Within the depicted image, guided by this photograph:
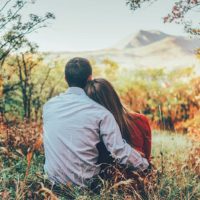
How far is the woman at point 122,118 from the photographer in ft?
14.2

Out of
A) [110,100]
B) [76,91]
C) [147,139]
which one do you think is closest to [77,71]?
[76,91]

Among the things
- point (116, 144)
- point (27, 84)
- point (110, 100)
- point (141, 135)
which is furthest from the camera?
point (27, 84)

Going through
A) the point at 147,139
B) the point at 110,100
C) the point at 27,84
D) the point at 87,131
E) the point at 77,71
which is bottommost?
the point at 27,84

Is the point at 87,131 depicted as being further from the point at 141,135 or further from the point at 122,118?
the point at 141,135

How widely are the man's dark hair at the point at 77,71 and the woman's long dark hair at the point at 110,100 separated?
0.27ft

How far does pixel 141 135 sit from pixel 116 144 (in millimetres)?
439

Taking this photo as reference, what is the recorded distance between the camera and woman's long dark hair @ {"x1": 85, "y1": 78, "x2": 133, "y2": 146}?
170 inches

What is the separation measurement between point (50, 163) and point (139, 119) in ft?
2.67

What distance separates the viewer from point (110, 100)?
4324mm

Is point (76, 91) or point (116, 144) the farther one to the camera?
point (76, 91)

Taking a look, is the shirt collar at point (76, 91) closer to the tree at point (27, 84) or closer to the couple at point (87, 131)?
the couple at point (87, 131)

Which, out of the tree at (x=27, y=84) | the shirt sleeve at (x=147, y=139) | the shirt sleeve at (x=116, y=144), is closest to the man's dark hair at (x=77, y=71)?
the shirt sleeve at (x=116, y=144)

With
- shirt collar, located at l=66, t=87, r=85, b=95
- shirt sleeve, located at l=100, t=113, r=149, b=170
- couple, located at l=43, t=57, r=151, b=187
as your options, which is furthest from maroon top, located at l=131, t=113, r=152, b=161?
shirt collar, located at l=66, t=87, r=85, b=95

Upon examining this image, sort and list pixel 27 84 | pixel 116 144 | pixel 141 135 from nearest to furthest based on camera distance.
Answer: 1. pixel 116 144
2. pixel 141 135
3. pixel 27 84
